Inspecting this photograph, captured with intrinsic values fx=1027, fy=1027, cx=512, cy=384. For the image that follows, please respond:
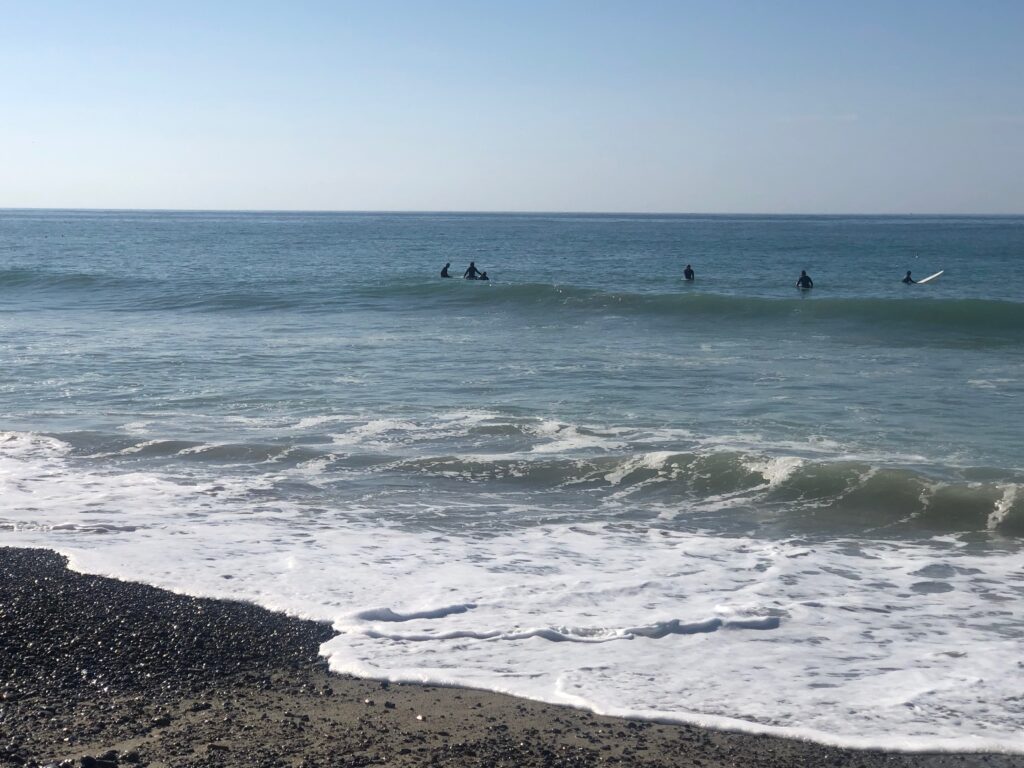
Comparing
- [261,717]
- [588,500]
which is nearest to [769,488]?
[588,500]

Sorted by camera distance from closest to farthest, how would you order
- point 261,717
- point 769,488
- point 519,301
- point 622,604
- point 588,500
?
point 261,717
point 622,604
point 588,500
point 769,488
point 519,301

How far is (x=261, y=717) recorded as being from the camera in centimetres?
599

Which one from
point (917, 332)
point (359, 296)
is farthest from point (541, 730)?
point (359, 296)

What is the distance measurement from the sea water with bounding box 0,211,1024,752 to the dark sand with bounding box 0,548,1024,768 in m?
0.24

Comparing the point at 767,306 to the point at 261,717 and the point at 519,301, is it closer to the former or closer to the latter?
the point at 519,301

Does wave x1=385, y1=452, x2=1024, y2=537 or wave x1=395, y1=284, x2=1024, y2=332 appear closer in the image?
wave x1=385, y1=452, x2=1024, y2=537

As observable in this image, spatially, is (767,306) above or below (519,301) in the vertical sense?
above

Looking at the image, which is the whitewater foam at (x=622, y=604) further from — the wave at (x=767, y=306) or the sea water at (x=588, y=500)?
the wave at (x=767, y=306)

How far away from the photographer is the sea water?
6852 mm

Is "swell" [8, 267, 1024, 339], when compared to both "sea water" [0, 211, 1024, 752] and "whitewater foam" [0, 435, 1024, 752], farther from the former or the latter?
"whitewater foam" [0, 435, 1024, 752]

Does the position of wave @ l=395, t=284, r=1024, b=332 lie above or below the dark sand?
above

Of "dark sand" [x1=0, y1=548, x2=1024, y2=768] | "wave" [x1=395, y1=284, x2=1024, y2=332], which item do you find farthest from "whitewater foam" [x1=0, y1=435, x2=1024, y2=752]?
"wave" [x1=395, y1=284, x2=1024, y2=332]

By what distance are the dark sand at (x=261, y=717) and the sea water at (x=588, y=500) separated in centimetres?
24

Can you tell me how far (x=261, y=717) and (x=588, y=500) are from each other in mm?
6010
